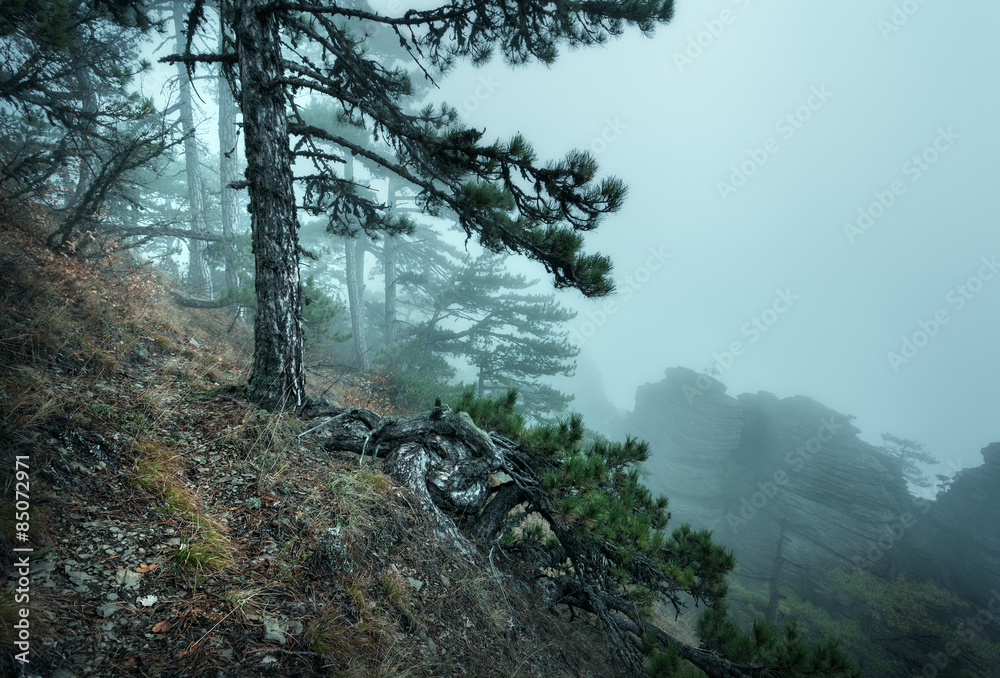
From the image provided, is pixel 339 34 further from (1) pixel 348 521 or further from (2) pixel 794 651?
(2) pixel 794 651

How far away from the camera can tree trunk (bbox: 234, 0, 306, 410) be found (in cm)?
329

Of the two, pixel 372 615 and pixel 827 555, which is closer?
pixel 372 615

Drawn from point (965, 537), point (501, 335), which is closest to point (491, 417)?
point (501, 335)

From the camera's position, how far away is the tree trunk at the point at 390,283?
1841 centimetres

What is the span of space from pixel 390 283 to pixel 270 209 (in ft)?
53.3

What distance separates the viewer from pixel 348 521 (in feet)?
8.66

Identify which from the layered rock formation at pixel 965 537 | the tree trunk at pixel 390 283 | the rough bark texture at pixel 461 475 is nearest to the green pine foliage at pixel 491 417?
the rough bark texture at pixel 461 475

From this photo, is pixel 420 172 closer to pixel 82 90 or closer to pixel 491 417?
pixel 491 417

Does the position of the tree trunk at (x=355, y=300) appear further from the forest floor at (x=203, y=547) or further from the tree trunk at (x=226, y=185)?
the forest floor at (x=203, y=547)

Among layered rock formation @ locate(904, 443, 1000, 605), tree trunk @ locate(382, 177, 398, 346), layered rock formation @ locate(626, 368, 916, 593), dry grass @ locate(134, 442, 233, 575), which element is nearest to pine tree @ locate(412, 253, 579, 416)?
tree trunk @ locate(382, 177, 398, 346)

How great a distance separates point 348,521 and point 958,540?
31.8 meters

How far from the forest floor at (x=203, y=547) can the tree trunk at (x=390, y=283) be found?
1448 cm

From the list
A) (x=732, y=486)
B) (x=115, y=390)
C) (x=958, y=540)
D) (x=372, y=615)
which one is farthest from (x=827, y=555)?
(x=115, y=390)

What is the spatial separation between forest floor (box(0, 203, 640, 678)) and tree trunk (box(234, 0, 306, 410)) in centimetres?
46
